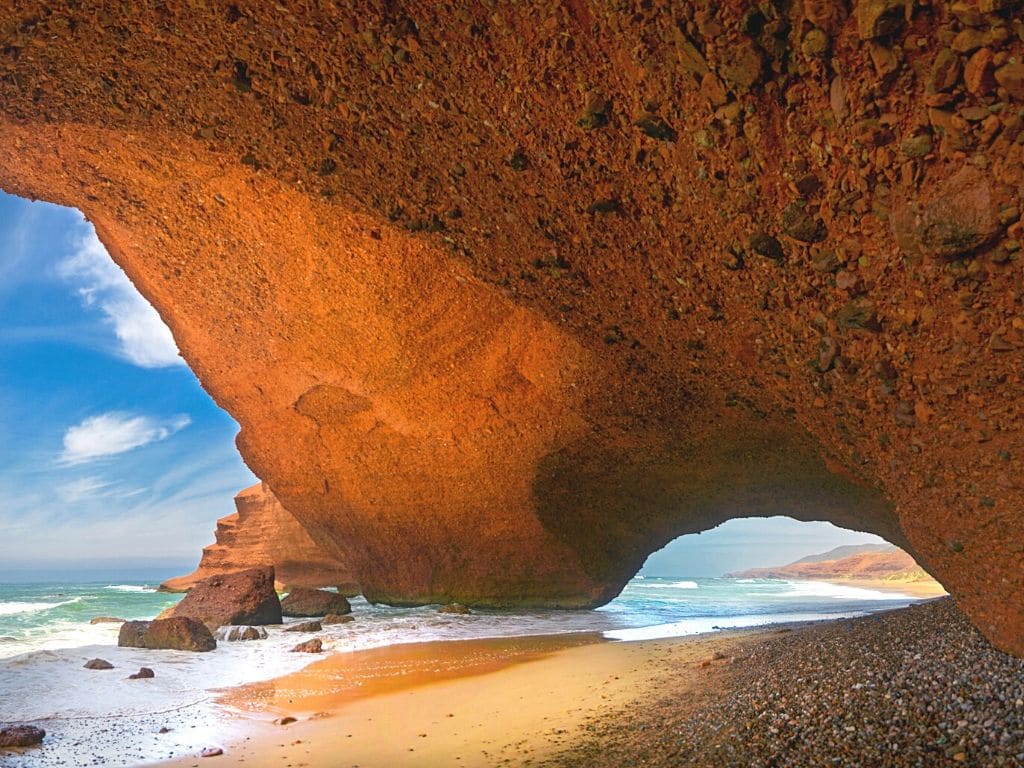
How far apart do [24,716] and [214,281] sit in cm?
430

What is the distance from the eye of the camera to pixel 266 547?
2119 centimetres

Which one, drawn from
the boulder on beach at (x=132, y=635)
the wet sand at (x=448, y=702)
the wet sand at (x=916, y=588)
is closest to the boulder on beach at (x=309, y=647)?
the wet sand at (x=448, y=702)

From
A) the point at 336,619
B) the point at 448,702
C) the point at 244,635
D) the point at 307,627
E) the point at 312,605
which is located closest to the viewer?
the point at 448,702

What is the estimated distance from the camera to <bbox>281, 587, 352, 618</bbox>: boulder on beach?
10.7 m

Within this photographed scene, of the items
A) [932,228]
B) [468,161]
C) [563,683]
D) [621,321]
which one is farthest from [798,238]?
[563,683]

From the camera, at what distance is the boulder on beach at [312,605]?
10711mm

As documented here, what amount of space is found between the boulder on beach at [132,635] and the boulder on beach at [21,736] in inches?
142

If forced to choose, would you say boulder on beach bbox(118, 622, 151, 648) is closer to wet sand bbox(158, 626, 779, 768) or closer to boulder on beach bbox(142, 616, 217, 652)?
boulder on beach bbox(142, 616, 217, 652)

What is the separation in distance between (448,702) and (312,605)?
25.0 ft

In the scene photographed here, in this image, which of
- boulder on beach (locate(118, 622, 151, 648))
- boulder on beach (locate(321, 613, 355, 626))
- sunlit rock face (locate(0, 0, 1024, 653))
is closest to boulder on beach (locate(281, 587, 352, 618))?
boulder on beach (locate(321, 613, 355, 626))

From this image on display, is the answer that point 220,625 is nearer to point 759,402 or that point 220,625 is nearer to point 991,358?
point 759,402

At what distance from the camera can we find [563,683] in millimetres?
4316

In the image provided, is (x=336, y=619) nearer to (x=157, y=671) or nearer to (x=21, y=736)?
(x=157, y=671)

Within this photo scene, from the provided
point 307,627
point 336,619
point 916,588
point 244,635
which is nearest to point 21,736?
point 244,635
